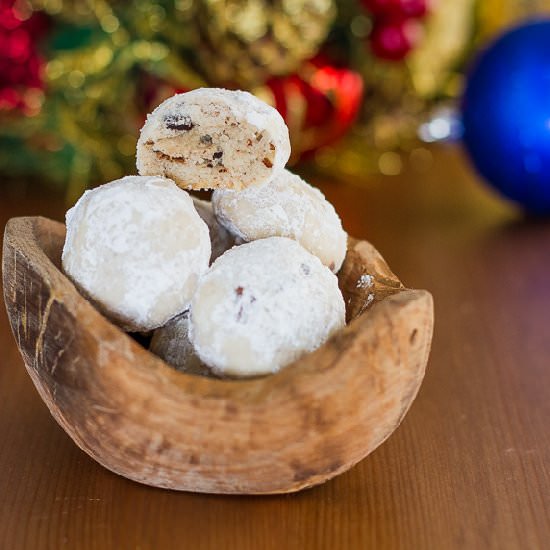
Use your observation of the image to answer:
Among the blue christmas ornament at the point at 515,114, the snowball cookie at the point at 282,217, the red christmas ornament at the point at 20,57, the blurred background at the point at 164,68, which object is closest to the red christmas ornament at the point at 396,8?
the blurred background at the point at 164,68

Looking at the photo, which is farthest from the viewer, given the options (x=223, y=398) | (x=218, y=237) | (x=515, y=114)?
(x=515, y=114)

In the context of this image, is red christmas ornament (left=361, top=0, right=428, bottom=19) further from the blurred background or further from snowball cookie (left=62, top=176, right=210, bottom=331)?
snowball cookie (left=62, top=176, right=210, bottom=331)

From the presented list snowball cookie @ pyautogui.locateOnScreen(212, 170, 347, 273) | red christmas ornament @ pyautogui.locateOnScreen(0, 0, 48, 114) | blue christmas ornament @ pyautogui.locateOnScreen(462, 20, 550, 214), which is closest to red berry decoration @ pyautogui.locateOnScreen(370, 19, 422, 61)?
blue christmas ornament @ pyautogui.locateOnScreen(462, 20, 550, 214)

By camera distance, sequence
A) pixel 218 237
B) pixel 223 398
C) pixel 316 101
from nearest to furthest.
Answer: pixel 223 398 → pixel 218 237 → pixel 316 101

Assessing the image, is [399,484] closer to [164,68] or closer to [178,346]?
[178,346]

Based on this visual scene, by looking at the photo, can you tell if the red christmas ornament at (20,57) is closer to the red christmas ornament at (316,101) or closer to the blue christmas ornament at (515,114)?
the red christmas ornament at (316,101)

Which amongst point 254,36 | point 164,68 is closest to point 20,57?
point 164,68

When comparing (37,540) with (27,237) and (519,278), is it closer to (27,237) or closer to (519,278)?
(27,237)

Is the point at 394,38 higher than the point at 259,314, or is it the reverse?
the point at 259,314
